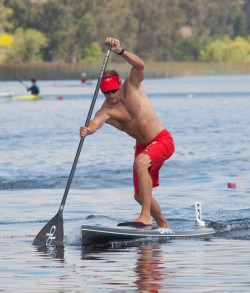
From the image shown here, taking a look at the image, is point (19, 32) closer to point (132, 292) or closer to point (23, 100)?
point (23, 100)

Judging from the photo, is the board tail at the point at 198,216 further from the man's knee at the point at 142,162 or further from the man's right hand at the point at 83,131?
the man's right hand at the point at 83,131

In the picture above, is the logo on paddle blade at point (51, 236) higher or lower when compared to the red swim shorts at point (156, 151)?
lower

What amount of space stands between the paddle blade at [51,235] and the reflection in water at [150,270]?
3.14 ft

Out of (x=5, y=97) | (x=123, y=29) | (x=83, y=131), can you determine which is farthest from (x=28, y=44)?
(x=83, y=131)

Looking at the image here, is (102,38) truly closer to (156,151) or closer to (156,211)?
(156,211)

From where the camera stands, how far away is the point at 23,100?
2511 inches

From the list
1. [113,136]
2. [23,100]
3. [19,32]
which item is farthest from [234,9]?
[113,136]

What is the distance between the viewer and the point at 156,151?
46.2 feet

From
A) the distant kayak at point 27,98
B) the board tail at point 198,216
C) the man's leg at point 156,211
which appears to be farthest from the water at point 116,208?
the distant kayak at point 27,98

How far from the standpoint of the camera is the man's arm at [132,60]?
1358cm

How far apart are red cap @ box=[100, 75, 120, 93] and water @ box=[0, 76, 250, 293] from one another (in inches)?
65.3

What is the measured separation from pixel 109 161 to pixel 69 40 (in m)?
A: 105

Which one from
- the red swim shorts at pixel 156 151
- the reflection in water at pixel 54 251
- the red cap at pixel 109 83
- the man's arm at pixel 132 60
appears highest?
the man's arm at pixel 132 60

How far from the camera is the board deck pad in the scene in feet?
44.8
